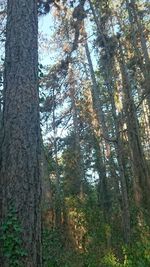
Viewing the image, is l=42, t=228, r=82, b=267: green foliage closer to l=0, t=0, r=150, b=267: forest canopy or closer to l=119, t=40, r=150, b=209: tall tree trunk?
l=0, t=0, r=150, b=267: forest canopy

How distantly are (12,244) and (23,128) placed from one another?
1370mm

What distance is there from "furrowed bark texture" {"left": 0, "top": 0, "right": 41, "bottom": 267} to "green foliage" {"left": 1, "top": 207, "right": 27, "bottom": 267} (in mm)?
69

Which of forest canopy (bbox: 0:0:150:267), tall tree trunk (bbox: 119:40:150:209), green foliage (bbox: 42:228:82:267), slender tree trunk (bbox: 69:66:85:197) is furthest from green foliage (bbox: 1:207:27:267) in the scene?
slender tree trunk (bbox: 69:66:85:197)

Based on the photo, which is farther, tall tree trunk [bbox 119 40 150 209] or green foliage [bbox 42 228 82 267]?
tall tree trunk [bbox 119 40 150 209]

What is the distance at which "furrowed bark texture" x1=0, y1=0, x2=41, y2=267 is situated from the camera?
471cm

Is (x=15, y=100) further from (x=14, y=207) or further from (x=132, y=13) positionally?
(x=132, y=13)

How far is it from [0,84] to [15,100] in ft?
12.8

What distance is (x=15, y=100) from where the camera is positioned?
5.22 metres

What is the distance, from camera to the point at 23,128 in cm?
511

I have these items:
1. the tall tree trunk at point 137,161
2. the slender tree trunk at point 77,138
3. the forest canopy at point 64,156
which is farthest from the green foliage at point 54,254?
the slender tree trunk at point 77,138

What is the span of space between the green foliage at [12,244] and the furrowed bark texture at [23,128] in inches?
2.7

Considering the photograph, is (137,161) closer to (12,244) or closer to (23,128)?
(23,128)

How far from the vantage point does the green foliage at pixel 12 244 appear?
4480 mm

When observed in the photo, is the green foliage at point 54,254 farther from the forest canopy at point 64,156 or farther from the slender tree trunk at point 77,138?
the slender tree trunk at point 77,138
